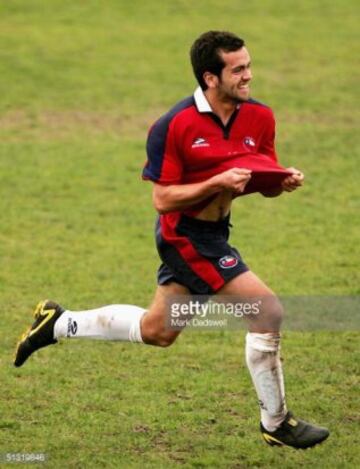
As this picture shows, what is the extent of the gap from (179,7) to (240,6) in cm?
117

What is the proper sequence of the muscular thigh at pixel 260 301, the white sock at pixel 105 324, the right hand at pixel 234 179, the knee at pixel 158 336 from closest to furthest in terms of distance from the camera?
1. the right hand at pixel 234 179
2. the muscular thigh at pixel 260 301
3. the knee at pixel 158 336
4. the white sock at pixel 105 324

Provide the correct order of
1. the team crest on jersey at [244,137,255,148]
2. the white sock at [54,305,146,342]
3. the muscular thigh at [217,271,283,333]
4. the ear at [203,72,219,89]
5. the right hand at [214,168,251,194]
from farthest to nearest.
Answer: the white sock at [54,305,146,342] → the team crest on jersey at [244,137,255,148] → the ear at [203,72,219,89] → the muscular thigh at [217,271,283,333] → the right hand at [214,168,251,194]

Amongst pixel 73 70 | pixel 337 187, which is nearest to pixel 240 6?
pixel 73 70

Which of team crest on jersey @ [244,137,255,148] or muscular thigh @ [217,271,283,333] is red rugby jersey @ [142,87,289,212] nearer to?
team crest on jersey @ [244,137,255,148]

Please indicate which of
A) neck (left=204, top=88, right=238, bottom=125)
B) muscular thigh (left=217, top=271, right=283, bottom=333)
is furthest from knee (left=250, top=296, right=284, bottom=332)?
neck (left=204, top=88, right=238, bottom=125)

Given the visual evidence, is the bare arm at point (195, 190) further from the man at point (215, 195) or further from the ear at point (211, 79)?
the ear at point (211, 79)

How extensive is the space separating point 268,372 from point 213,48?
1889 mm

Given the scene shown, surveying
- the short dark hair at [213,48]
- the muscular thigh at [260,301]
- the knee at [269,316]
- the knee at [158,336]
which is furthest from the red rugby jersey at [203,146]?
the knee at [158,336]

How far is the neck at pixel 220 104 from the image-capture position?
7316 millimetres

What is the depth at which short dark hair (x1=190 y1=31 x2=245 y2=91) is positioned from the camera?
722 centimetres

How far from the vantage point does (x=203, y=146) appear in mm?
7250

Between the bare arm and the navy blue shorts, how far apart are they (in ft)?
0.80

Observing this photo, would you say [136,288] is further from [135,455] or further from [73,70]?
[73,70]

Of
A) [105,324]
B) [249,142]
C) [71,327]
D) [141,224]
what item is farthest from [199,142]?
[141,224]
